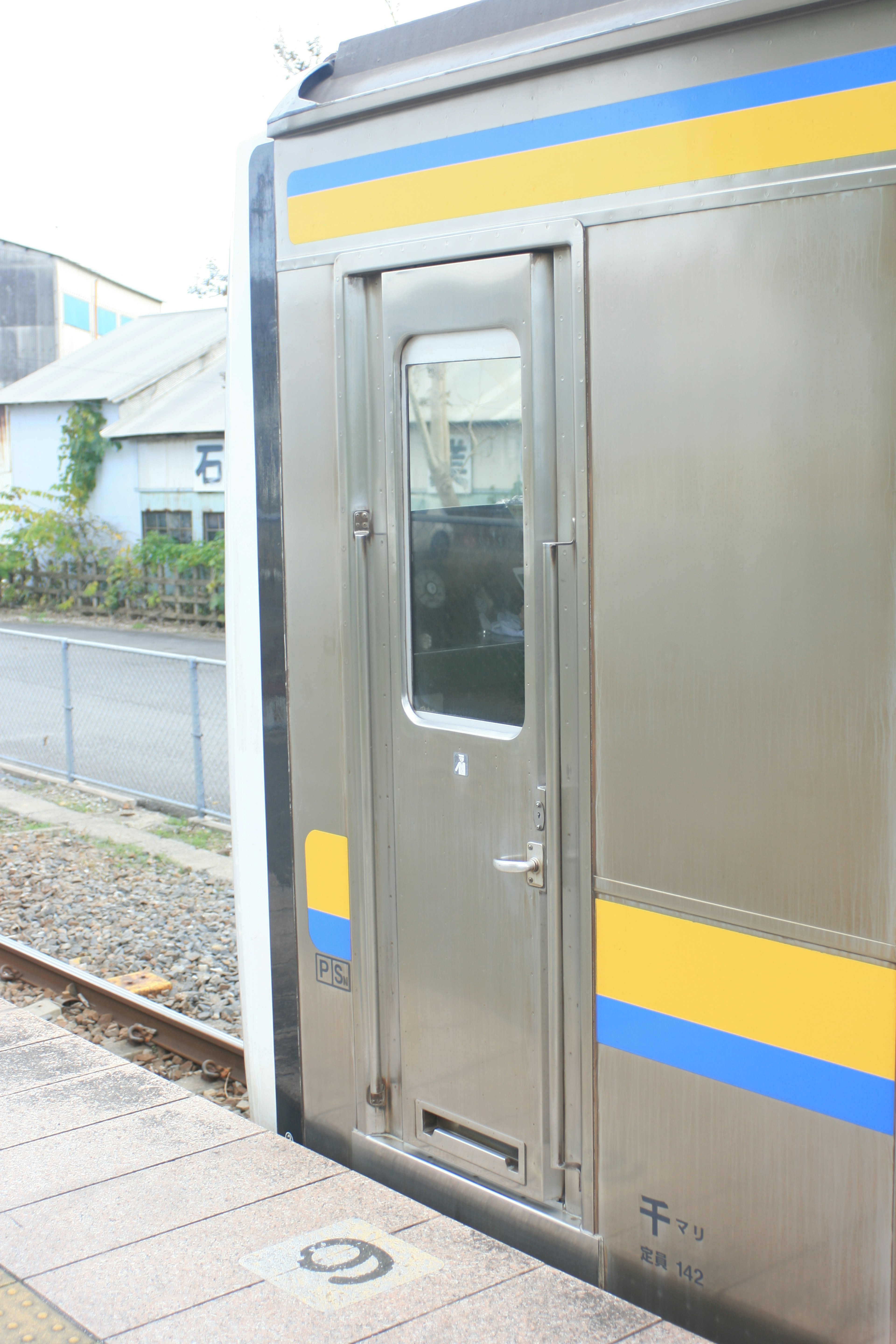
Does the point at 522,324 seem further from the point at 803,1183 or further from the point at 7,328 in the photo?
the point at 7,328

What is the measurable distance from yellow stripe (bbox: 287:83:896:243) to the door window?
33cm

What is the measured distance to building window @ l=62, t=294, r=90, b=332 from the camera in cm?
3522

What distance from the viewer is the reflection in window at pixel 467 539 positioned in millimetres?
2945

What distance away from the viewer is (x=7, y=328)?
34562mm

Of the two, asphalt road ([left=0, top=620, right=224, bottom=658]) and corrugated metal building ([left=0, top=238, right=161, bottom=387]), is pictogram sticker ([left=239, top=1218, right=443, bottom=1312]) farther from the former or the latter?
corrugated metal building ([left=0, top=238, right=161, bottom=387])

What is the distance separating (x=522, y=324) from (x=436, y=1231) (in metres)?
2.28

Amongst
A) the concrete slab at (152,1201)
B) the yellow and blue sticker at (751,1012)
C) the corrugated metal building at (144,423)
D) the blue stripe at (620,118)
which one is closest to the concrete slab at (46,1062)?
the concrete slab at (152,1201)

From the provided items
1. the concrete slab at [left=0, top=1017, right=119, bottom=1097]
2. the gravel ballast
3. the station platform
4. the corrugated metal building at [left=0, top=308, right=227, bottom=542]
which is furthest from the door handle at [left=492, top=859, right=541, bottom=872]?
the corrugated metal building at [left=0, top=308, right=227, bottom=542]

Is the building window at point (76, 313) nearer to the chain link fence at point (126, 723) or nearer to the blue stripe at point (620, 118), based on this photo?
the chain link fence at point (126, 723)

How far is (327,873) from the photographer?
351cm

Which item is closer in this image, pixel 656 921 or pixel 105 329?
pixel 656 921

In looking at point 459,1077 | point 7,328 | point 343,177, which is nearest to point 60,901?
point 459,1077

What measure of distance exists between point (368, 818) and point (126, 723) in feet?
33.2

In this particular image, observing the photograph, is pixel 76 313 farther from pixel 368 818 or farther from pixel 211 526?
pixel 368 818
